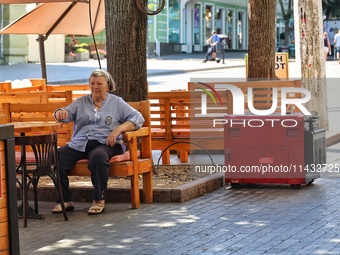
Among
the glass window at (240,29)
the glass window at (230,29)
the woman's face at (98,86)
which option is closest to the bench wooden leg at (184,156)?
the woman's face at (98,86)

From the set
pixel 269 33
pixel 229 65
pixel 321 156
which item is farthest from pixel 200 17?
pixel 321 156

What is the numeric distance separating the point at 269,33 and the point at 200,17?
5055 centimetres

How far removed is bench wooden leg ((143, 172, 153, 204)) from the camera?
32.4 ft

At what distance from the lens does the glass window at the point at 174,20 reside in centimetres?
6169

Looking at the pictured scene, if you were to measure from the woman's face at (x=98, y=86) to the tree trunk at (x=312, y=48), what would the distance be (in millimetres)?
7426

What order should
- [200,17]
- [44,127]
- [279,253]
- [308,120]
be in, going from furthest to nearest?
1. [200,17]
2. [308,120]
3. [44,127]
4. [279,253]

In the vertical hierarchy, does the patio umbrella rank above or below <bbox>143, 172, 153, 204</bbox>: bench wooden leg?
above

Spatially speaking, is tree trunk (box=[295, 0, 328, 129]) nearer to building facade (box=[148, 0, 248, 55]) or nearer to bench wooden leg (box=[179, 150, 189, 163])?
bench wooden leg (box=[179, 150, 189, 163])

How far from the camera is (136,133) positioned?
31.7 feet

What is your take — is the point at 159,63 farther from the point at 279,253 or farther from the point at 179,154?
the point at 279,253

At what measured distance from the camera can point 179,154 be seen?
1381 cm

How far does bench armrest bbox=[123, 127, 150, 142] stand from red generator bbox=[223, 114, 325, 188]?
139 cm

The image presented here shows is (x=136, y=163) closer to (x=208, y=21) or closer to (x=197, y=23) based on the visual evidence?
(x=197, y=23)

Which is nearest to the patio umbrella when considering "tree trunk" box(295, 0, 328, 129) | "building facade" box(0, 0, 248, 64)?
"tree trunk" box(295, 0, 328, 129)
